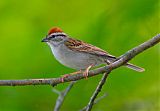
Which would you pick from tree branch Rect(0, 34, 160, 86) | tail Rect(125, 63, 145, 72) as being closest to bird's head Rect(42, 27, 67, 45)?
tail Rect(125, 63, 145, 72)

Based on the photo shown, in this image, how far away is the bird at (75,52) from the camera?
2.98 m

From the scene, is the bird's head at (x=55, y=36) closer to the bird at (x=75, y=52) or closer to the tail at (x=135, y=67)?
the bird at (x=75, y=52)

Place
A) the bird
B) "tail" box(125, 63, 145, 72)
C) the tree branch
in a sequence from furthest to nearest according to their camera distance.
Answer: the bird
"tail" box(125, 63, 145, 72)
the tree branch

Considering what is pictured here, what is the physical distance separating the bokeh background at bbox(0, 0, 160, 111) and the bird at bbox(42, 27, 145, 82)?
0.13 feet

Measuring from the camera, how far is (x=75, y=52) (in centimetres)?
326

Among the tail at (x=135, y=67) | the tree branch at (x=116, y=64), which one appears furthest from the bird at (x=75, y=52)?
the tree branch at (x=116, y=64)

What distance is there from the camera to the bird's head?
10.0 ft

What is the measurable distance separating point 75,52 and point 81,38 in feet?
0.96

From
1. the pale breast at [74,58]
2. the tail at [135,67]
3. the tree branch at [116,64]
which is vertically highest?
the tree branch at [116,64]

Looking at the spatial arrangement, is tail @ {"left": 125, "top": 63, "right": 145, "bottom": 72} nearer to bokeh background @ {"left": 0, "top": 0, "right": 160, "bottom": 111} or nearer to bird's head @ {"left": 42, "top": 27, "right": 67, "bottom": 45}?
bokeh background @ {"left": 0, "top": 0, "right": 160, "bottom": 111}

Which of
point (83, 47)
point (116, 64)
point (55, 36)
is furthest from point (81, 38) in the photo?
point (116, 64)

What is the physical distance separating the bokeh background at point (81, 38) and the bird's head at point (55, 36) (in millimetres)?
33

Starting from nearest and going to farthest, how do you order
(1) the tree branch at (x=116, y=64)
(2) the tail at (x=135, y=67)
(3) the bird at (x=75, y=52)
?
(1) the tree branch at (x=116, y=64)
(2) the tail at (x=135, y=67)
(3) the bird at (x=75, y=52)

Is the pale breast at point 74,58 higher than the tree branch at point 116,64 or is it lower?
lower
